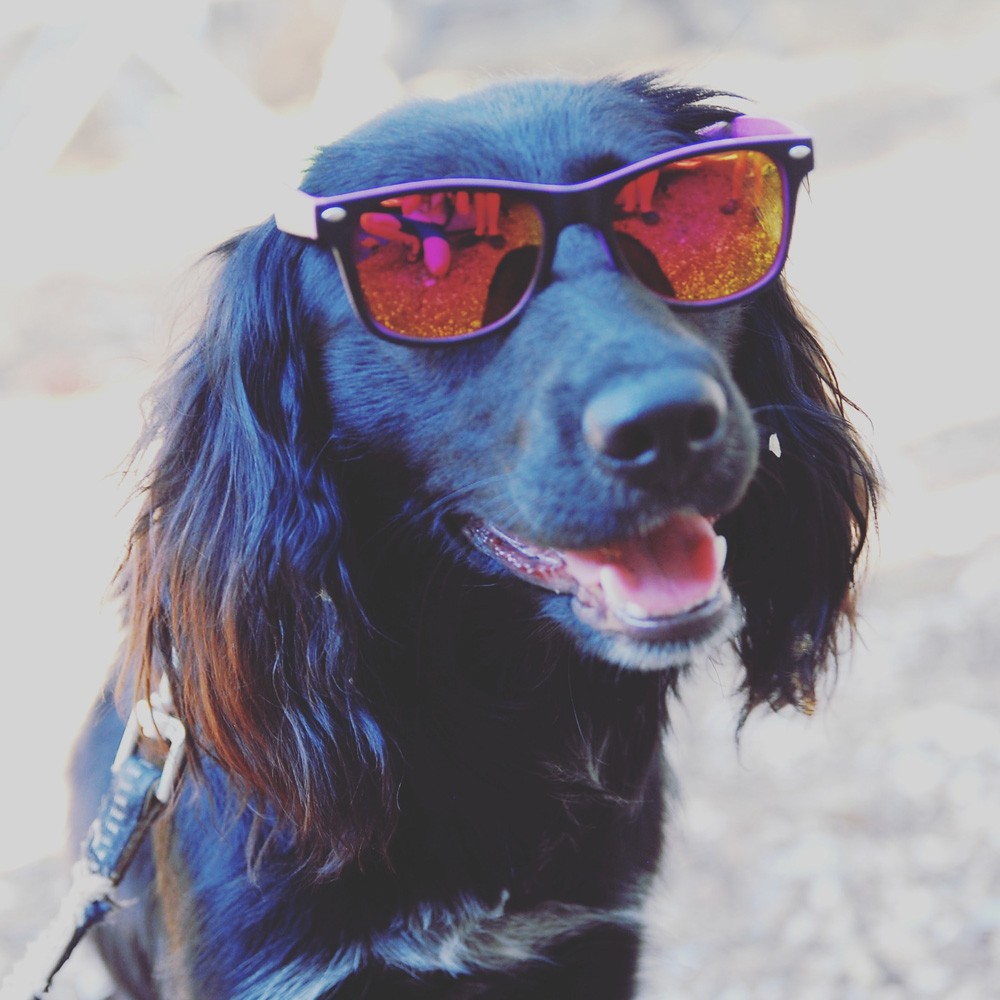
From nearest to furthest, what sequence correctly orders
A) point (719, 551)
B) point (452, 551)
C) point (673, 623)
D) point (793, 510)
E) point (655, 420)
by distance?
point (655, 420) < point (673, 623) < point (719, 551) < point (452, 551) < point (793, 510)

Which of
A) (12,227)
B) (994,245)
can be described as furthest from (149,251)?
(994,245)

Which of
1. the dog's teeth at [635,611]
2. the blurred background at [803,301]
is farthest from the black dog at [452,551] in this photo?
the blurred background at [803,301]

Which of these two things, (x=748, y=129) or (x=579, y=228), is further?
(x=748, y=129)

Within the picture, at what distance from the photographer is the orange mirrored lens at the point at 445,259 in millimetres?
1635

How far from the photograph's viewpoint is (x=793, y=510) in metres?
2.06

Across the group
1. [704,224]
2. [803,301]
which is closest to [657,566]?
[704,224]

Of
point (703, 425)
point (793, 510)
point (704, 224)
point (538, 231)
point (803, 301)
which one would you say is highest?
point (538, 231)

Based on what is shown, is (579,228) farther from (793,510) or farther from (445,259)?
(793,510)

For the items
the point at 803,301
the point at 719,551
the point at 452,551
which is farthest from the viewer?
the point at 803,301

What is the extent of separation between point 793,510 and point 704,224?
1.88 ft

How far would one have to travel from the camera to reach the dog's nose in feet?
4.84

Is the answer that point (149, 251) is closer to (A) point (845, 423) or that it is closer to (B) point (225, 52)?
(B) point (225, 52)

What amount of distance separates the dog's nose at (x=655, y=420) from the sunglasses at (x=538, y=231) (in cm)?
27

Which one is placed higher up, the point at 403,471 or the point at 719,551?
the point at 403,471
